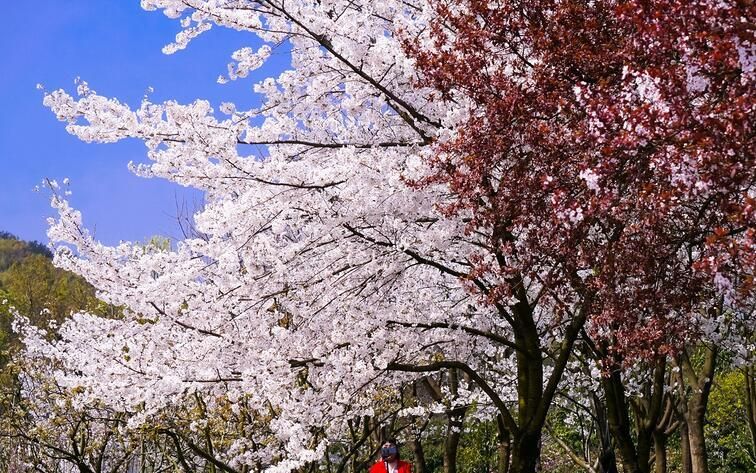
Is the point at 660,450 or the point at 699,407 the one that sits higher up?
the point at 699,407

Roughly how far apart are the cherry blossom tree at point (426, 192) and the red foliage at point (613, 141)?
19mm

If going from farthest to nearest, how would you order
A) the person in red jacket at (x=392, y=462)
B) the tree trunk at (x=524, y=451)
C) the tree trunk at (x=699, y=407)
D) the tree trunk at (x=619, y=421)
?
the tree trunk at (x=699, y=407)
the tree trunk at (x=619, y=421)
the person in red jacket at (x=392, y=462)
the tree trunk at (x=524, y=451)

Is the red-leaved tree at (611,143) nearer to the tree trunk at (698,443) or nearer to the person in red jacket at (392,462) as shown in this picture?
the person in red jacket at (392,462)

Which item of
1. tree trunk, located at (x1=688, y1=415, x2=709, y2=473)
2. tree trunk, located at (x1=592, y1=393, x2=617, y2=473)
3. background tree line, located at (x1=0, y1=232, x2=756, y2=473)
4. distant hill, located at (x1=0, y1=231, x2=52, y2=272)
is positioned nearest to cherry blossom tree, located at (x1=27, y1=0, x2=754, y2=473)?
background tree line, located at (x1=0, y1=232, x2=756, y2=473)

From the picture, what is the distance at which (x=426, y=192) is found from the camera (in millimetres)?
5840

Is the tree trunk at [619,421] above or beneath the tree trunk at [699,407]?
beneath

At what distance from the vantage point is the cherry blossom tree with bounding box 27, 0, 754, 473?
3.93 m

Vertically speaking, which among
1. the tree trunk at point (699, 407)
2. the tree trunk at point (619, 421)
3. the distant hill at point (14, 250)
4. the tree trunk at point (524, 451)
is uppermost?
the distant hill at point (14, 250)

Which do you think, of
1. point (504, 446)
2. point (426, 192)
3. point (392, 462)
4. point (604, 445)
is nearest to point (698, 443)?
point (604, 445)

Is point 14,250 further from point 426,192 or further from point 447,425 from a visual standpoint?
point 426,192

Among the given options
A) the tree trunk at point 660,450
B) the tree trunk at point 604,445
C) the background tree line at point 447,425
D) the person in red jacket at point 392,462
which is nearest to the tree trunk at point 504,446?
the background tree line at point 447,425

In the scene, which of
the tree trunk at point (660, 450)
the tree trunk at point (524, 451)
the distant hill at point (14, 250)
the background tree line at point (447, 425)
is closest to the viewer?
the tree trunk at point (524, 451)

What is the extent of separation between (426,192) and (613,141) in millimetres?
2194

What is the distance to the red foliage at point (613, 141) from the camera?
3.60m
